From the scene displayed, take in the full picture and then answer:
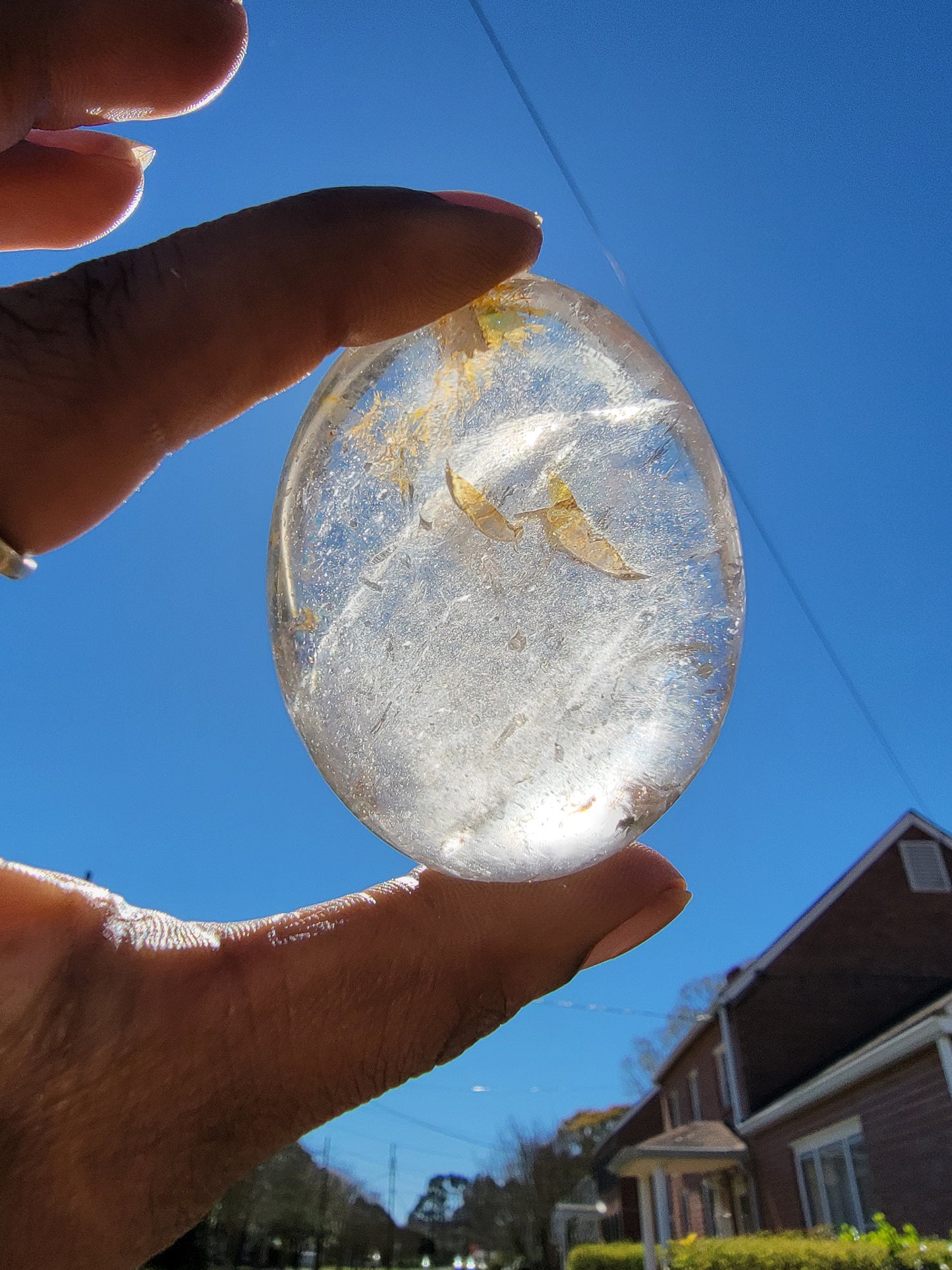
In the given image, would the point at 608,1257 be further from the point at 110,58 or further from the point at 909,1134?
the point at 110,58

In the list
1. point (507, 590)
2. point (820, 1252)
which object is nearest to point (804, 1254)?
point (820, 1252)

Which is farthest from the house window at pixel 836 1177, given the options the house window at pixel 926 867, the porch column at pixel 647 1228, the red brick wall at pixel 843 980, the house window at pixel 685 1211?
the house window at pixel 685 1211

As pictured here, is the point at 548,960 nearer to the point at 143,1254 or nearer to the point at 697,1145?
the point at 143,1254

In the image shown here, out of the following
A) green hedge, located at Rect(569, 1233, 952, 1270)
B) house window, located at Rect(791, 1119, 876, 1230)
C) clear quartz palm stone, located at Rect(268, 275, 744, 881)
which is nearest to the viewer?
clear quartz palm stone, located at Rect(268, 275, 744, 881)

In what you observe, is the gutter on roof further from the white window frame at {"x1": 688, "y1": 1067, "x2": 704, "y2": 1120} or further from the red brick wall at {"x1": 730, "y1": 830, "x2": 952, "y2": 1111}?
the white window frame at {"x1": 688, "y1": 1067, "x2": 704, "y2": 1120}

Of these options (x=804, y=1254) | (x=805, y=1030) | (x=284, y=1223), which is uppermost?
(x=805, y=1030)

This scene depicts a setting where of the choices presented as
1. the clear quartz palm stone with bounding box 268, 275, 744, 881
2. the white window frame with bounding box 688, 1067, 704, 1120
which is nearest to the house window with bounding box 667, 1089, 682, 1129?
the white window frame with bounding box 688, 1067, 704, 1120
